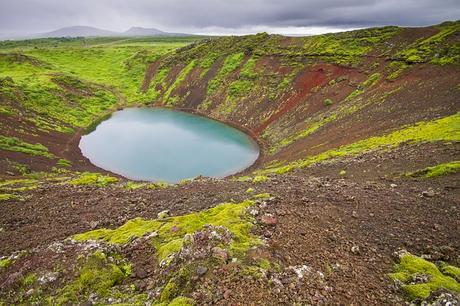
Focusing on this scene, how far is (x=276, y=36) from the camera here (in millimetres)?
95688

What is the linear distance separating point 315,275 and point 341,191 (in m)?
9.32

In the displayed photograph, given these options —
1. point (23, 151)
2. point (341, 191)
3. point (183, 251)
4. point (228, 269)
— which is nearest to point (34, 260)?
point (183, 251)

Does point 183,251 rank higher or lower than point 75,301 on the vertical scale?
higher

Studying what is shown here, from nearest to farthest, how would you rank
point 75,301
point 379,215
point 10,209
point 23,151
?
1. point 75,301
2. point 379,215
3. point 10,209
4. point 23,151

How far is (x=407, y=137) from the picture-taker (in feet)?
100

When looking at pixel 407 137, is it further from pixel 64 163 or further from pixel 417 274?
pixel 64 163

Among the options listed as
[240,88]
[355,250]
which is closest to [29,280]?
[355,250]

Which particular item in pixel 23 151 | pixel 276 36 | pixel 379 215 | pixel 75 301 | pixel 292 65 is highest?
pixel 276 36

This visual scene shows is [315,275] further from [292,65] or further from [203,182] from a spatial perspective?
[292,65]

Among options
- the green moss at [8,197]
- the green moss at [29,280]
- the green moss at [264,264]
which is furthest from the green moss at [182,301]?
the green moss at [8,197]

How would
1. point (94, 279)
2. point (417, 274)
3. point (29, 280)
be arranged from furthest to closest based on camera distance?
point (29, 280) < point (94, 279) < point (417, 274)

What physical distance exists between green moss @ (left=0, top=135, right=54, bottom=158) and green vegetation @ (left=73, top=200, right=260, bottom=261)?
35387 millimetres

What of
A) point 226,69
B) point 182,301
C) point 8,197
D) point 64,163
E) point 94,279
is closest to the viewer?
point 182,301

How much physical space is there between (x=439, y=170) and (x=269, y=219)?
44.7ft
